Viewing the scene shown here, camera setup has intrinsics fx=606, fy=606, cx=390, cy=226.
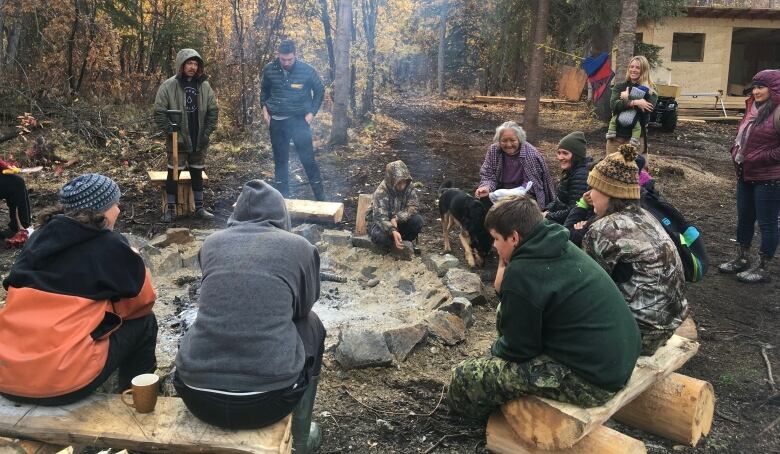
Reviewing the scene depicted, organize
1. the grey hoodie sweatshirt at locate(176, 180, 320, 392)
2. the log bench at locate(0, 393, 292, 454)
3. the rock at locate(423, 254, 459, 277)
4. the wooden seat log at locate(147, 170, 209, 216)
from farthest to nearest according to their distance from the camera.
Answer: the wooden seat log at locate(147, 170, 209, 216) → the rock at locate(423, 254, 459, 277) → the log bench at locate(0, 393, 292, 454) → the grey hoodie sweatshirt at locate(176, 180, 320, 392)

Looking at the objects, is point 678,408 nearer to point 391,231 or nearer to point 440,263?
point 440,263

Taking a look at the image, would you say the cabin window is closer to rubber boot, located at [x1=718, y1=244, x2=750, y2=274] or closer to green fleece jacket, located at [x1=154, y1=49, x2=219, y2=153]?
rubber boot, located at [x1=718, y1=244, x2=750, y2=274]

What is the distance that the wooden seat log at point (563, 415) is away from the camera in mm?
2807

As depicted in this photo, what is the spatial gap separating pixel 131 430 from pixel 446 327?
2.40 meters

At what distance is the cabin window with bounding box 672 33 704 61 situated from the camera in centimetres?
1877

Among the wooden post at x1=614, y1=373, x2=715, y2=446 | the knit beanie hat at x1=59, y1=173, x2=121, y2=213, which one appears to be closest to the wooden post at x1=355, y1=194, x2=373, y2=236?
the wooden post at x1=614, y1=373, x2=715, y2=446

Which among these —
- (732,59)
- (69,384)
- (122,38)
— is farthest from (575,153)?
(732,59)

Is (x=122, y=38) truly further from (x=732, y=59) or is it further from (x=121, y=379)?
(x=732, y=59)

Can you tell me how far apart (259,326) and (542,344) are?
1.40m

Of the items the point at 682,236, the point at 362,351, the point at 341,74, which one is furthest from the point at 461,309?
the point at 341,74

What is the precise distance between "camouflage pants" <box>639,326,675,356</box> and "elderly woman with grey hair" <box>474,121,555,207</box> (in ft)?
8.39

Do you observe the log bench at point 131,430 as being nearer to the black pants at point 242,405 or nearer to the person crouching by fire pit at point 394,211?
the black pants at point 242,405

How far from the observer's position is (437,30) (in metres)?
32.0

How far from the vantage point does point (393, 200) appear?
6188 millimetres
